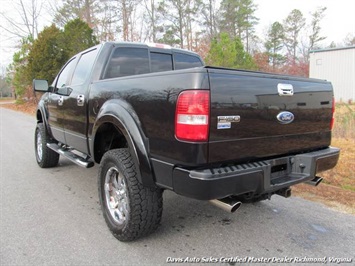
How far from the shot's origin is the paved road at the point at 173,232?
2768 millimetres

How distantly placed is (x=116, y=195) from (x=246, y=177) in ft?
4.95

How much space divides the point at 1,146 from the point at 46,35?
14.7 m

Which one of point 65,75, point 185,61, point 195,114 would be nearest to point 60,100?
point 65,75

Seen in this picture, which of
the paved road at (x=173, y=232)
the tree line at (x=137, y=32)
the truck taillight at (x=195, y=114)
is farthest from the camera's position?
the tree line at (x=137, y=32)

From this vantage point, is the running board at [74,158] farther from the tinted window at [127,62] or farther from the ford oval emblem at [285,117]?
the ford oval emblem at [285,117]

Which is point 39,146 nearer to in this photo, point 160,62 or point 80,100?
point 80,100

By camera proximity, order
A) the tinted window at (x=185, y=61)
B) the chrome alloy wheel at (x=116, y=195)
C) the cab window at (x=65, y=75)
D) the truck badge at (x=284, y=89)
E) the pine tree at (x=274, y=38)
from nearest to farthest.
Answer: the truck badge at (x=284, y=89) → the chrome alloy wheel at (x=116, y=195) → the tinted window at (x=185, y=61) → the cab window at (x=65, y=75) → the pine tree at (x=274, y=38)

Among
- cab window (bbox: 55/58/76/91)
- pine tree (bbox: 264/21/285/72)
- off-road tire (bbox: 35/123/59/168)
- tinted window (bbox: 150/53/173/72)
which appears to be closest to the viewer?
tinted window (bbox: 150/53/173/72)

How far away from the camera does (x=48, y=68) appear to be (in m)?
19.9

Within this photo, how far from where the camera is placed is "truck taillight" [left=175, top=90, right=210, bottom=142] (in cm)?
219

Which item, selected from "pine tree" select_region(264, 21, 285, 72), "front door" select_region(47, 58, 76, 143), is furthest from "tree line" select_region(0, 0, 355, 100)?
"front door" select_region(47, 58, 76, 143)

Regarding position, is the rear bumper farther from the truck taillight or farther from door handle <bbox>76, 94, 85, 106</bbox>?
door handle <bbox>76, 94, 85, 106</bbox>

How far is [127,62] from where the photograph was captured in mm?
4012

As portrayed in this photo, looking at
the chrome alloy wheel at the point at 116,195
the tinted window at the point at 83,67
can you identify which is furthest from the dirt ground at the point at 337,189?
the tinted window at the point at 83,67
